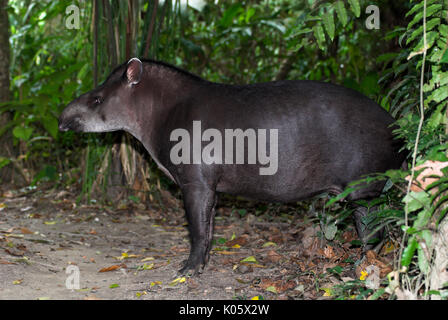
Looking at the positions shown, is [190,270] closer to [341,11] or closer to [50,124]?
[341,11]

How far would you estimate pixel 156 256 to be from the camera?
17.8 feet

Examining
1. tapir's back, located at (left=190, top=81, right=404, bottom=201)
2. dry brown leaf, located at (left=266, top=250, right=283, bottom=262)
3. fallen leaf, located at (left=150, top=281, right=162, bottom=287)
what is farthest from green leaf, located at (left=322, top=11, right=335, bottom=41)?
fallen leaf, located at (left=150, top=281, right=162, bottom=287)

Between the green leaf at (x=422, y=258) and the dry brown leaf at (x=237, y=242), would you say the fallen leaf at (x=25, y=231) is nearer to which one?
the dry brown leaf at (x=237, y=242)

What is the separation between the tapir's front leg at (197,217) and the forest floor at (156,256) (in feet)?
0.41

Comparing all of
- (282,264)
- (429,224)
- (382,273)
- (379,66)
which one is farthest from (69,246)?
(379,66)

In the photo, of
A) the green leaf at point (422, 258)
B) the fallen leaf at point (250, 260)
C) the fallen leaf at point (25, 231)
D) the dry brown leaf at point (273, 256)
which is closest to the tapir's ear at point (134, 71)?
the fallen leaf at point (250, 260)

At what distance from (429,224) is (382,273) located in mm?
605

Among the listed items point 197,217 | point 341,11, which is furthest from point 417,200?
point 197,217

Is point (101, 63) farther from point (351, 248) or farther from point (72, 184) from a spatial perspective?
point (351, 248)

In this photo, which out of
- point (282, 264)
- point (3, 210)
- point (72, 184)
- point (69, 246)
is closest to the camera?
point (282, 264)

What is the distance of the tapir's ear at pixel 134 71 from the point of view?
4801 mm

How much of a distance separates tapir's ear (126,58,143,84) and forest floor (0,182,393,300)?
172 centimetres

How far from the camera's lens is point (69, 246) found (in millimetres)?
5652

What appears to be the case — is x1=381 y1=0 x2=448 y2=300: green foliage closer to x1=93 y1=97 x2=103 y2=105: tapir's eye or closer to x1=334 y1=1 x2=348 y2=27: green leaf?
x1=334 y1=1 x2=348 y2=27: green leaf
